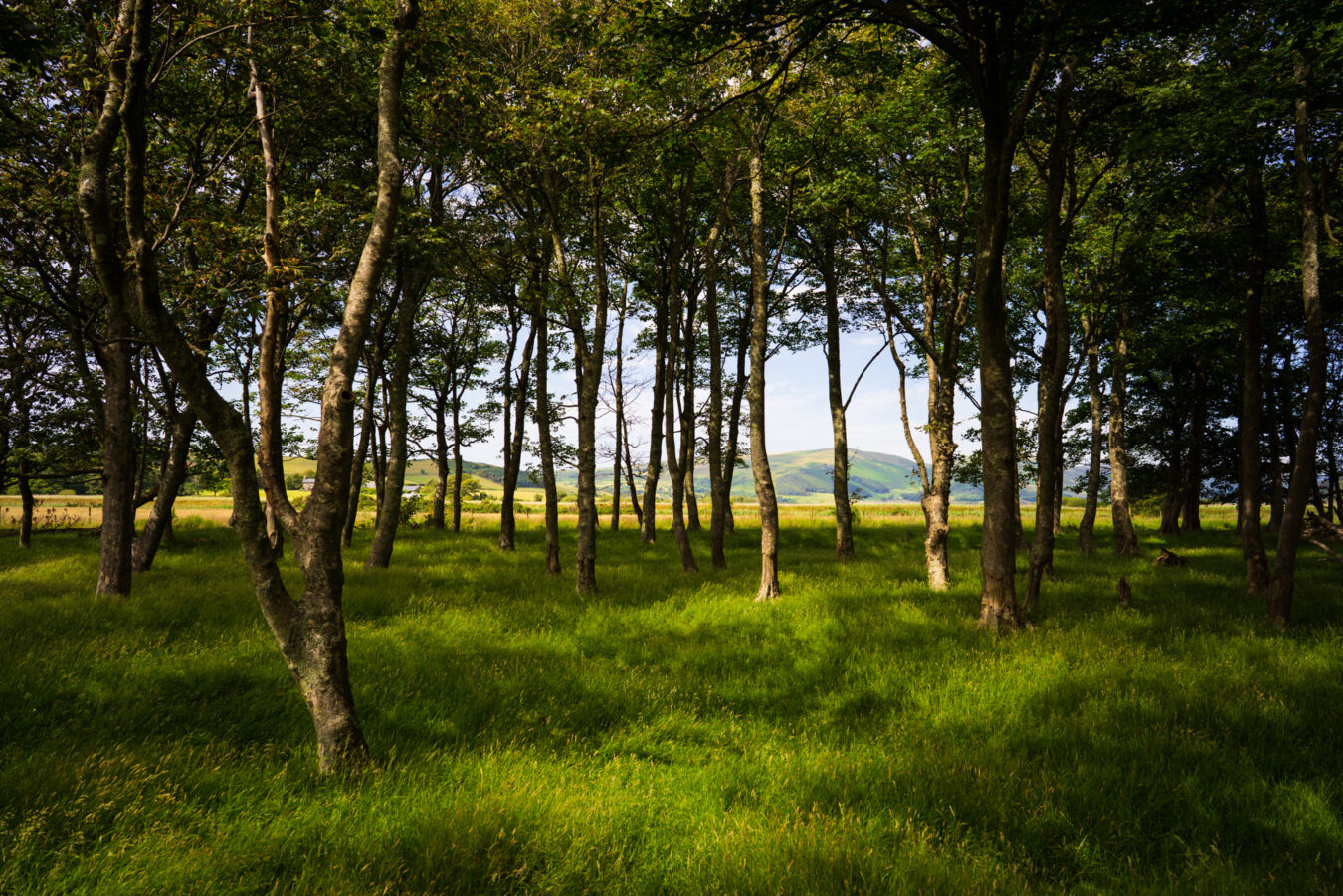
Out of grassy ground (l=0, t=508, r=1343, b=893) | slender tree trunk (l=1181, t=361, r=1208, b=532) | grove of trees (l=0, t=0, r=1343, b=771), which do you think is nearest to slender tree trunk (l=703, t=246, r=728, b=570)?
grove of trees (l=0, t=0, r=1343, b=771)

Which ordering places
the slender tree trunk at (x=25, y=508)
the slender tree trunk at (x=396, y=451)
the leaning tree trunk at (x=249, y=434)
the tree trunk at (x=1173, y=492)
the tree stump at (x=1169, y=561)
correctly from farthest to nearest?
the tree trunk at (x=1173, y=492)
the tree stump at (x=1169, y=561)
the slender tree trunk at (x=25, y=508)
the slender tree trunk at (x=396, y=451)
the leaning tree trunk at (x=249, y=434)

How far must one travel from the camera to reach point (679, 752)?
18.9ft

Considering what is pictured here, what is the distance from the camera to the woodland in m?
4.20

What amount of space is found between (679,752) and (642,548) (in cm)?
1566

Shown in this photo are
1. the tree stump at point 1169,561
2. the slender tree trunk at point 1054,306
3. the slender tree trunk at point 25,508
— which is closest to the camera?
the slender tree trunk at point 1054,306

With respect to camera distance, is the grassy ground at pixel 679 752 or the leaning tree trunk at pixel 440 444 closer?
the grassy ground at pixel 679 752

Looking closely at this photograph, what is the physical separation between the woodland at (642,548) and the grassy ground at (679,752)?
0.05 meters

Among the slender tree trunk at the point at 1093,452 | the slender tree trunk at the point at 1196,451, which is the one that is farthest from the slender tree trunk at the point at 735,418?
the slender tree trunk at the point at 1196,451

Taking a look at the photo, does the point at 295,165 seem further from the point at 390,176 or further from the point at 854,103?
the point at 854,103

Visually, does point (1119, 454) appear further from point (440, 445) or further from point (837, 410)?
point (440, 445)

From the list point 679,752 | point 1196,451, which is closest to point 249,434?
point 679,752

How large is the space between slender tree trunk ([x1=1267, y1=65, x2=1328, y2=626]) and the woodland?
92 mm

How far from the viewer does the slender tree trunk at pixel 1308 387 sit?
8.59m

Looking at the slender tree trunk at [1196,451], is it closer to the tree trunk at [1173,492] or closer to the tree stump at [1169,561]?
the tree trunk at [1173,492]
